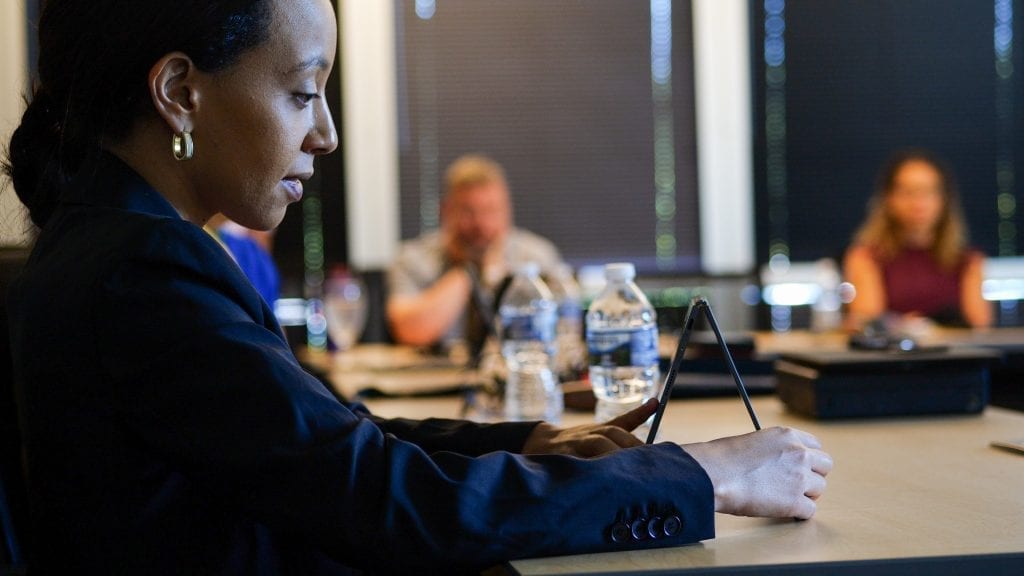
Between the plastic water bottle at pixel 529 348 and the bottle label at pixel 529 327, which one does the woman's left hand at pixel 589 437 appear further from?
the bottle label at pixel 529 327

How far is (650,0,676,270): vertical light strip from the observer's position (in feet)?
16.5

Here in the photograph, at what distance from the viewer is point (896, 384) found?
1.81 meters

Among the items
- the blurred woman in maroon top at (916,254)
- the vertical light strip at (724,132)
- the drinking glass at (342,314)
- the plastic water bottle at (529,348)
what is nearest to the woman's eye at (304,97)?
the plastic water bottle at (529,348)

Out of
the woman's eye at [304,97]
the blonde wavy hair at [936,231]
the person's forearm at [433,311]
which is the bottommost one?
the person's forearm at [433,311]

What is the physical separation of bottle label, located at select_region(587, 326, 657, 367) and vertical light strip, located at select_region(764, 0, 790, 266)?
339 centimetres

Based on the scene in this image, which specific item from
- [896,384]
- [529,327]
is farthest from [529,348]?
[896,384]

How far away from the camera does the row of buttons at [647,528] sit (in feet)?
3.20

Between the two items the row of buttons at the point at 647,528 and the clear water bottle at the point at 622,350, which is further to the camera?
the clear water bottle at the point at 622,350

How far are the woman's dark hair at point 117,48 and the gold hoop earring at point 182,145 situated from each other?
0.13 ft

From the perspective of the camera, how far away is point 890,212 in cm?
458

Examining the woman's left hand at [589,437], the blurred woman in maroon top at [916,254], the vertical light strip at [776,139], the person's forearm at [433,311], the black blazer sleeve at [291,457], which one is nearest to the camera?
the black blazer sleeve at [291,457]

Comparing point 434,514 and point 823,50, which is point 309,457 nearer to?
point 434,514

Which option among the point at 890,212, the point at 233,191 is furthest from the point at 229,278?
the point at 890,212

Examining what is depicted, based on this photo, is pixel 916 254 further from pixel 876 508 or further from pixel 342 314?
pixel 876 508
